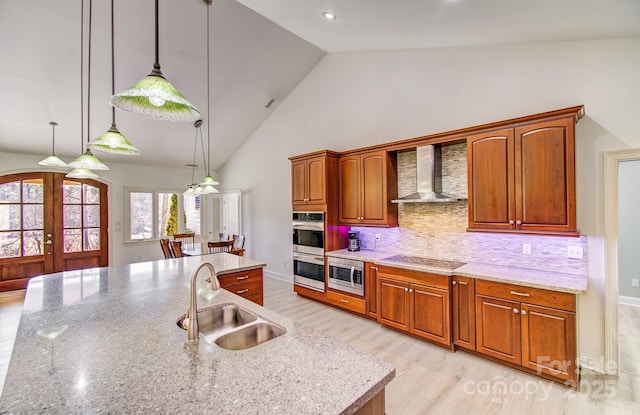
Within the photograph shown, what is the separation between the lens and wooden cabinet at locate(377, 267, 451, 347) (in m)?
3.00

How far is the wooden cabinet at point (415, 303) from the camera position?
2998 mm

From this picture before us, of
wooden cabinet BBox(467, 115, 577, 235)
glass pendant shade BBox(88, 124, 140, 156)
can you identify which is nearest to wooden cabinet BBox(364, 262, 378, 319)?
wooden cabinet BBox(467, 115, 577, 235)

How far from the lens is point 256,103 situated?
5.80m

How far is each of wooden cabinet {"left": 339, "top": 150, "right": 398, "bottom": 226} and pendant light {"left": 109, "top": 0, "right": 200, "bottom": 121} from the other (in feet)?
9.05

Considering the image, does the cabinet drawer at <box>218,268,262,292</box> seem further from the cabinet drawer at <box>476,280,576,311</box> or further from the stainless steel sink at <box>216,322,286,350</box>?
the cabinet drawer at <box>476,280,576,311</box>

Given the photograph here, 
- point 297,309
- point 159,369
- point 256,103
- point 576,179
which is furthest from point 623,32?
point 256,103

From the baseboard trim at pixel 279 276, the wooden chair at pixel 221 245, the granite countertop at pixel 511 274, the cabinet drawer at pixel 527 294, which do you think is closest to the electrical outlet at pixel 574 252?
the granite countertop at pixel 511 274

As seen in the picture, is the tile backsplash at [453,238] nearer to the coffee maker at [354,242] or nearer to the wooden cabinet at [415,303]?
the coffee maker at [354,242]

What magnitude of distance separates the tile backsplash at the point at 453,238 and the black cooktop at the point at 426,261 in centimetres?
16

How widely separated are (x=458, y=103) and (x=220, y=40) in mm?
3426

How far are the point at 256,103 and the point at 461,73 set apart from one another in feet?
12.7

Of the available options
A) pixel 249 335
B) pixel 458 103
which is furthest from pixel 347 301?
pixel 458 103

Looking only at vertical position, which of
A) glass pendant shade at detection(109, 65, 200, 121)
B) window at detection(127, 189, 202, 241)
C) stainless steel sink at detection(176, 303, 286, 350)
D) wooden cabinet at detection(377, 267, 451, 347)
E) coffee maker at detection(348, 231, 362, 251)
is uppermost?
glass pendant shade at detection(109, 65, 200, 121)

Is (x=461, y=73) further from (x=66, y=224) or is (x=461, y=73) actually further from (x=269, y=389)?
(x=66, y=224)
